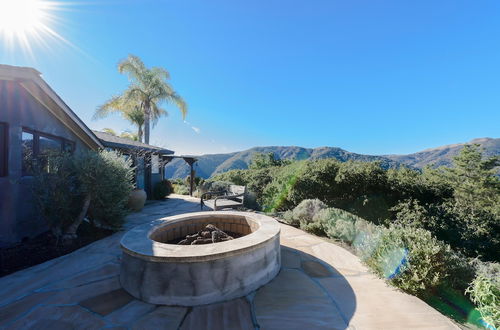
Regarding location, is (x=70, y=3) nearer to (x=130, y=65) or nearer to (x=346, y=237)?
(x=346, y=237)

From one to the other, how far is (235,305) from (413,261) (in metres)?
2.31

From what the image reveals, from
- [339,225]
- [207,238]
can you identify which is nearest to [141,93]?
[207,238]

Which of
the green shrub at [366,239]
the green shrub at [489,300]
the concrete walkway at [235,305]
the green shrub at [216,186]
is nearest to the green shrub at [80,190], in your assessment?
the concrete walkway at [235,305]

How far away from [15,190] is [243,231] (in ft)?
16.0

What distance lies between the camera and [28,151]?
5.06 meters

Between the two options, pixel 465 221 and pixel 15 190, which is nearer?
pixel 15 190

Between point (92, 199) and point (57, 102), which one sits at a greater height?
point (57, 102)

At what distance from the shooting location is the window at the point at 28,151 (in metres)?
4.92

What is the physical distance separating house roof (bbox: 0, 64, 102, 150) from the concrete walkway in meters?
3.53

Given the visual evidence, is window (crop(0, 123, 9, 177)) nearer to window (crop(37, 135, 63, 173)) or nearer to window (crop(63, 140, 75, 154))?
window (crop(37, 135, 63, 173))

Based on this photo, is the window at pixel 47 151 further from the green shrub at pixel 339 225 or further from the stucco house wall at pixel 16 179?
the green shrub at pixel 339 225

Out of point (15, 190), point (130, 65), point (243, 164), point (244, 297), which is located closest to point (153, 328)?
point (244, 297)

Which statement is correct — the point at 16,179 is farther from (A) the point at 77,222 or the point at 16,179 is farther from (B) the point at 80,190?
(A) the point at 77,222

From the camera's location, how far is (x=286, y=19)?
27.6 ft
